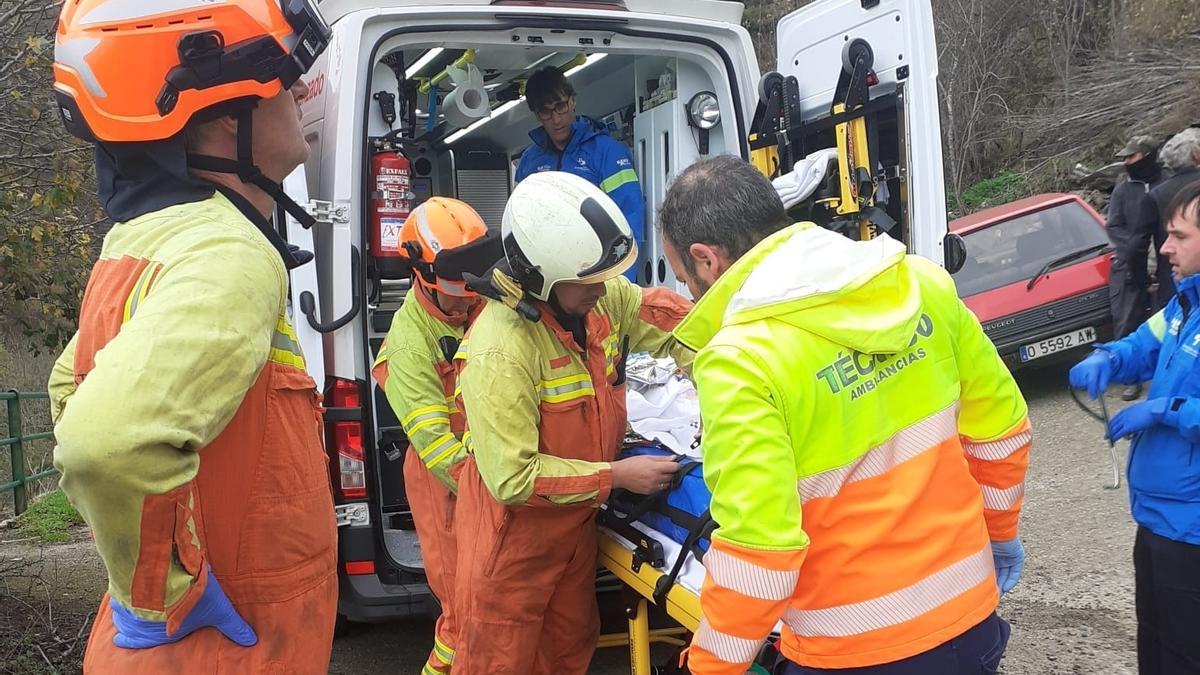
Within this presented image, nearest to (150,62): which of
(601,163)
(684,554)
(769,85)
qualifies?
(684,554)

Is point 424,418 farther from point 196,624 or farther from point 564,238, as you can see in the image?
point 196,624

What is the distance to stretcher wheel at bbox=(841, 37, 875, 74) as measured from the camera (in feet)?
10.8

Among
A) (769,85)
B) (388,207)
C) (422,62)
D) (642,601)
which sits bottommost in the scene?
(642,601)

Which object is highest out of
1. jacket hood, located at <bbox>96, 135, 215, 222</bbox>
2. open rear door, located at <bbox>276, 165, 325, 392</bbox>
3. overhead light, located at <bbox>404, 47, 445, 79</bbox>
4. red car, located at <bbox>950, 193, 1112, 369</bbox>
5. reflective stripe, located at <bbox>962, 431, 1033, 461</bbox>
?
overhead light, located at <bbox>404, 47, 445, 79</bbox>

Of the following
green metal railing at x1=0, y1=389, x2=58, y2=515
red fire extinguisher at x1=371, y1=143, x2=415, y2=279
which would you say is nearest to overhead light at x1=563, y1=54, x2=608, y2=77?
red fire extinguisher at x1=371, y1=143, x2=415, y2=279

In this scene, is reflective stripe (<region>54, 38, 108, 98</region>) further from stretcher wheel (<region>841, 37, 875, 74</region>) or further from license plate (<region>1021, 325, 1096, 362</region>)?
license plate (<region>1021, 325, 1096, 362</region>)

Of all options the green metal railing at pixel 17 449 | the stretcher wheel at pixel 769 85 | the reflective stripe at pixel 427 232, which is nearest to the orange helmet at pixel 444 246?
the reflective stripe at pixel 427 232

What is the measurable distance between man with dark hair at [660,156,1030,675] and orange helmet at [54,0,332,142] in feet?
3.00

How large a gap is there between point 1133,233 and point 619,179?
12.9 feet

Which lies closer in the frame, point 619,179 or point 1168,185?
point 619,179

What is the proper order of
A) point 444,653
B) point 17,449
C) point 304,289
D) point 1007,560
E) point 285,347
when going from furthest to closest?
point 17,449
point 304,289
point 444,653
point 1007,560
point 285,347

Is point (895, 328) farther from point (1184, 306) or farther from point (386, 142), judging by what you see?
point (386, 142)

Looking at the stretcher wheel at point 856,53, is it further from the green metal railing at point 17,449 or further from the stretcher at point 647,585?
the green metal railing at point 17,449

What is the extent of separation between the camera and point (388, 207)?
12.3ft
